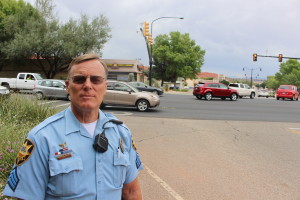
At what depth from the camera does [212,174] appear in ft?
16.4

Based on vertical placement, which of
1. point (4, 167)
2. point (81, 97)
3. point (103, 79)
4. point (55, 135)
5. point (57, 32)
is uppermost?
point (57, 32)

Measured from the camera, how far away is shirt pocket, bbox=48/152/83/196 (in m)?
1.55

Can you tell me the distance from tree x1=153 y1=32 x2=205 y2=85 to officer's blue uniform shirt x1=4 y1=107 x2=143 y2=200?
2282 inches

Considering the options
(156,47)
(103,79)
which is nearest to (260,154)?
(103,79)

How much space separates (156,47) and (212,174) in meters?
59.3

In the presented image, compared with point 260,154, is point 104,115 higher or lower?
higher

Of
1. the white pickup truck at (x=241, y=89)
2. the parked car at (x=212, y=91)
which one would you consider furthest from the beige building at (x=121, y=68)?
the parked car at (x=212, y=91)

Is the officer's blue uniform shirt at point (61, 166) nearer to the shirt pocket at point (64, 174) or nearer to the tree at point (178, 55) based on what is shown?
the shirt pocket at point (64, 174)

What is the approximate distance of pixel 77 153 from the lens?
1.60 metres

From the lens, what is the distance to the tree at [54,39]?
3797 cm

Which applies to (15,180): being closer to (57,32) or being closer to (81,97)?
(81,97)

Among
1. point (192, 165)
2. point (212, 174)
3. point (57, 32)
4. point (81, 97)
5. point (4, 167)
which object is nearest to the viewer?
point (81, 97)

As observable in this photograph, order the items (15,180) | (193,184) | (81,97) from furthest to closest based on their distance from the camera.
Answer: (193,184)
(81,97)
(15,180)

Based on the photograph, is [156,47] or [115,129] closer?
[115,129]
